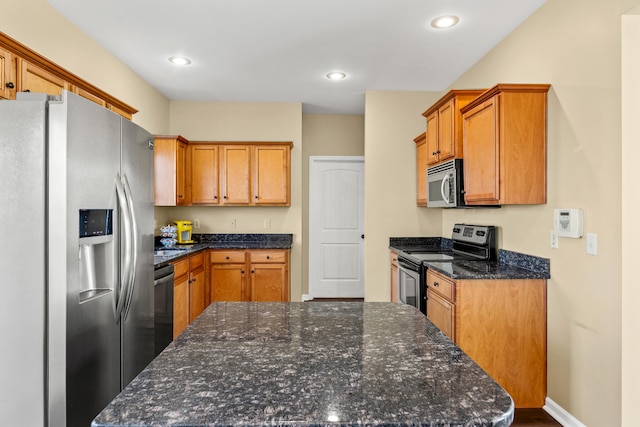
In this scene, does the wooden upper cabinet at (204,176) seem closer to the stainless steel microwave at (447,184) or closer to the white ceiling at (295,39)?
the white ceiling at (295,39)

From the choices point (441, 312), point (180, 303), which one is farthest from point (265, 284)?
point (441, 312)

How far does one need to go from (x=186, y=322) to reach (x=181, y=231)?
1.20 m

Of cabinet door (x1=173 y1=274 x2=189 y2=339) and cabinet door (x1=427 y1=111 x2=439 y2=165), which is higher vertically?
cabinet door (x1=427 y1=111 x2=439 y2=165)

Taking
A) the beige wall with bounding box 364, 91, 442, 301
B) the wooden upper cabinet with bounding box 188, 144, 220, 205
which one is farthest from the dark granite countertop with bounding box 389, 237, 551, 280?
the wooden upper cabinet with bounding box 188, 144, 220, 205

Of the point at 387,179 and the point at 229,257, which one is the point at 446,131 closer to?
the point at 387,179

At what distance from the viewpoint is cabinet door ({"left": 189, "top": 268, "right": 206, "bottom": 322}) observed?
3.61 m

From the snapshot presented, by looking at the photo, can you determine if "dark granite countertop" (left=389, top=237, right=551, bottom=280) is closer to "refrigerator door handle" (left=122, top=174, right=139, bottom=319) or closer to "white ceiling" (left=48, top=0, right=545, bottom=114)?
"white ceiling" (left=48, top=0, right=545, bottom=114)

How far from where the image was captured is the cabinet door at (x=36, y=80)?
6.33ft

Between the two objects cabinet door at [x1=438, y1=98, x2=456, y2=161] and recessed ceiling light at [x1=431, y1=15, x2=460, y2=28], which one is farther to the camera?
cabinet door at [x1=438, y1=98, x2=456, y2=161]

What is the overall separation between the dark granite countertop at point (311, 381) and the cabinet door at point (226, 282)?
2.93 m

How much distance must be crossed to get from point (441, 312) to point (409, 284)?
0.71 metres

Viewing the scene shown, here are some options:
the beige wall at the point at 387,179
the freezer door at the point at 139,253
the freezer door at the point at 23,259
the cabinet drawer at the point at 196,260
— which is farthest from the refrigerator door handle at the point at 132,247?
the beige wall at the point at 387,179

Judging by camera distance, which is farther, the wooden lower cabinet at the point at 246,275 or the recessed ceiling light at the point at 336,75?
the wooden lower cabinet at the point at 246,275

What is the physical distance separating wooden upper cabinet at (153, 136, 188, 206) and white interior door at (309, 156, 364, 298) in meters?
1.96
